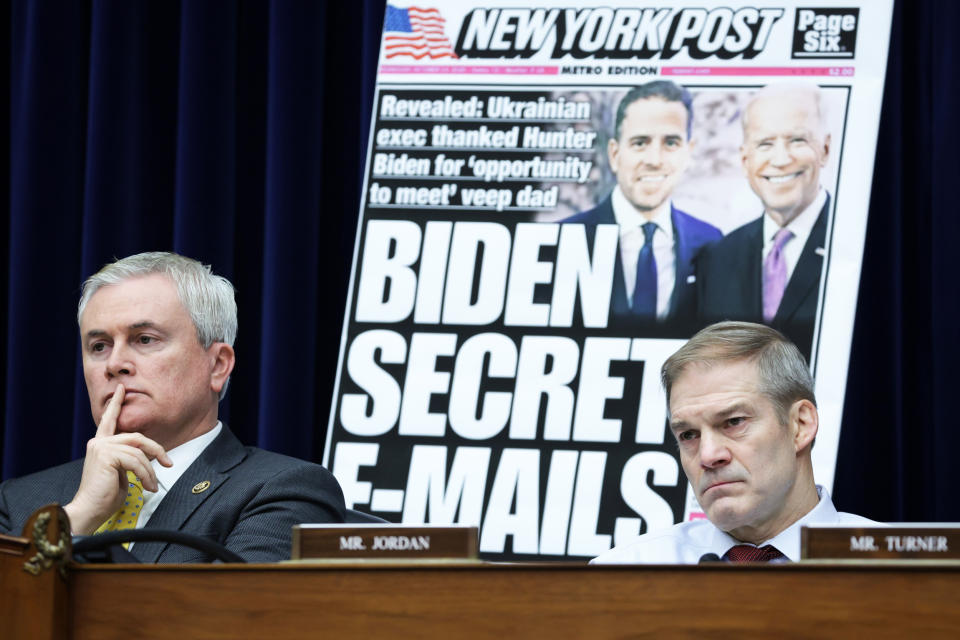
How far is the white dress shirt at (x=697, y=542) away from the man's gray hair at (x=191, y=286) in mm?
794

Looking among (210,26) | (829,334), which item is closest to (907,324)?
(829,334)

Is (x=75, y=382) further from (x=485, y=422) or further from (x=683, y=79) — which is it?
(x=683, y=79)

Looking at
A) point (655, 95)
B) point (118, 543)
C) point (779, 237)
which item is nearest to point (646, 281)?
point (779, 237)

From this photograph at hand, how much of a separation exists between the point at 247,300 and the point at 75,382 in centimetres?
54

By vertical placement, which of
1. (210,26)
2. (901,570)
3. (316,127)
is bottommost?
(901,570)

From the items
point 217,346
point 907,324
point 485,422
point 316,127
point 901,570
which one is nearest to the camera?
point 901,570

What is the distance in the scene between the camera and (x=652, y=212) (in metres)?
2.84

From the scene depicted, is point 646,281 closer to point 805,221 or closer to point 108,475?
point 805,221

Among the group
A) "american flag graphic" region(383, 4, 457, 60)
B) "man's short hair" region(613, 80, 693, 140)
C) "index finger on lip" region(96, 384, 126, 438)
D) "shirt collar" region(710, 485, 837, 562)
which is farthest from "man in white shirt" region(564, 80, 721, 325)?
"index finger on lip" region(96, 384, 126, 438)

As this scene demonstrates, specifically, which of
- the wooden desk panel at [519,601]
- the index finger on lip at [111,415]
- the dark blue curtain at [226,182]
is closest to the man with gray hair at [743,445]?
the index finger on lip at [111,415]

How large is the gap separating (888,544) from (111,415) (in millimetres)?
1473

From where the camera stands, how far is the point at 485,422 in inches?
113

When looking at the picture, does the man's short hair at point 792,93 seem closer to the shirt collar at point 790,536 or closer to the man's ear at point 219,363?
the shirt collar at point 790,536

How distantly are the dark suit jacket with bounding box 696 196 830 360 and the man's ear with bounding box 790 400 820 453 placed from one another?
0.52m
